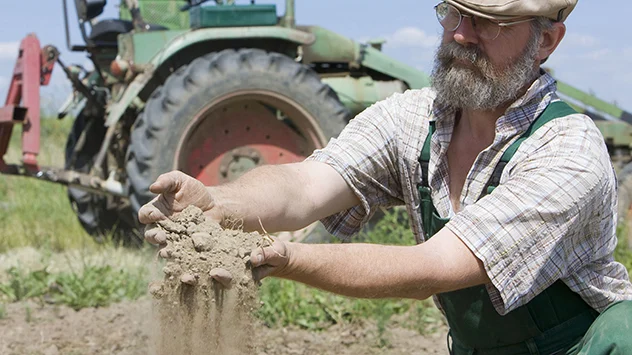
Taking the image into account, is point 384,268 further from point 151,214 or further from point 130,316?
point 130,316

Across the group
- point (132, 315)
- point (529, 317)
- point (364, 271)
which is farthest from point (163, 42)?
point (364, 271)

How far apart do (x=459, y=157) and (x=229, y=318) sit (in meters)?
0.92

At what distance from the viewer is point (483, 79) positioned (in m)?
2.63

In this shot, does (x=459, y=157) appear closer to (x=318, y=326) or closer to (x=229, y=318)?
(x=229, y=318)

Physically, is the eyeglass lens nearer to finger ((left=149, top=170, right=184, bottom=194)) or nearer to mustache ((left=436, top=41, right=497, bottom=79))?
mustache ((left=436, top=41, right=497, bottom=79))

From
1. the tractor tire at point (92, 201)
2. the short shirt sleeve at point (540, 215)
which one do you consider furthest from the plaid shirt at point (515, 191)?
the tractor tire at point (92, 201)

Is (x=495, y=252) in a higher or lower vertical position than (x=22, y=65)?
higher

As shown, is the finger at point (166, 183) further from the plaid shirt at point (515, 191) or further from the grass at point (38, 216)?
the grass at point (38, 216)

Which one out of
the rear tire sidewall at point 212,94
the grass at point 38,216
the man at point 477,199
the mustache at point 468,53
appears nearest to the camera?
the man at point 477,199

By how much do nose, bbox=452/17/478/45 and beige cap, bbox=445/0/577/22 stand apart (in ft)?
0.13

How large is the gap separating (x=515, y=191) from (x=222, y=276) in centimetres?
77

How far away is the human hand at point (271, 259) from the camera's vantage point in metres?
2.09

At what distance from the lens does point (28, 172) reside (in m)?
6.50

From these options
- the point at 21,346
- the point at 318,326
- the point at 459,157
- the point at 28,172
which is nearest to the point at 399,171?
the point at 459,157
